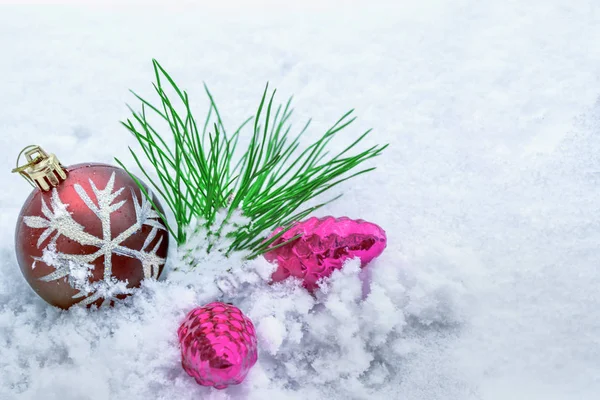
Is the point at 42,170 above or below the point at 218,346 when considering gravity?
above

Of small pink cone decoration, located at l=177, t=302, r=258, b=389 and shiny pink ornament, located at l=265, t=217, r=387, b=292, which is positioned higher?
shiny pink ornament, located at l=265, t=217, r=387, b=292

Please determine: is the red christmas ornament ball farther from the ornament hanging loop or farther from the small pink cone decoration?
the small pink cone decoration

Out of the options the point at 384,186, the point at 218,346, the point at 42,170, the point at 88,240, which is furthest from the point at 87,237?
the point at 384,186

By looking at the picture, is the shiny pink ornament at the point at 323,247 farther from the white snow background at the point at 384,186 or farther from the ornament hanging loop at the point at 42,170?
the ornament hanging loop at the point at 42,170

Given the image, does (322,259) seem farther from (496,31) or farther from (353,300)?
(496,31)

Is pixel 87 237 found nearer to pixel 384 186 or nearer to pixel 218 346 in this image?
pixel 218 346

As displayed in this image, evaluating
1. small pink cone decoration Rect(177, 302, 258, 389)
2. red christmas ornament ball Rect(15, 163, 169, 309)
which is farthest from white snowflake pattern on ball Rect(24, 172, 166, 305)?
small pink cone decoration Rect(177, 302, 258, 389)

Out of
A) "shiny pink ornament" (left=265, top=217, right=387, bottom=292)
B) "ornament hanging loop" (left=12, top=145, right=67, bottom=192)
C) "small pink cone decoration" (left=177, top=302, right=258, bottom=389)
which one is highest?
"ornament hanging loop" (left=12, top=145, right=67, bottom=192)
